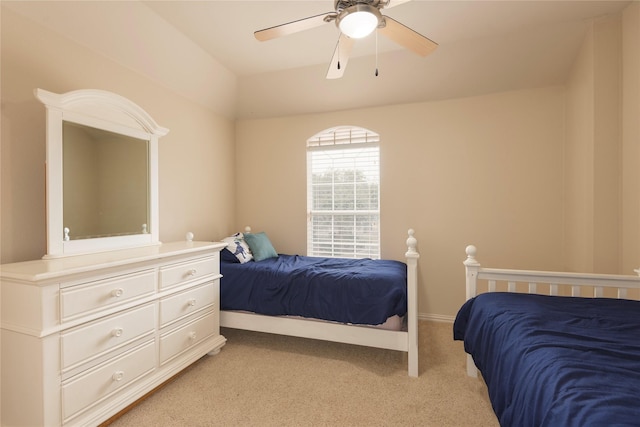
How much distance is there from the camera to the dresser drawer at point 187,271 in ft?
6.64

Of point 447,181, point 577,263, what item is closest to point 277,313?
point 447,181

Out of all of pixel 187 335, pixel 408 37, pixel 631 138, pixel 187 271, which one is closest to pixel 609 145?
pixel 631 138

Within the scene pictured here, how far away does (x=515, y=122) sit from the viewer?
3021 millimetres

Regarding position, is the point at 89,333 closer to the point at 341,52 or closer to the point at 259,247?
the point at 259,247

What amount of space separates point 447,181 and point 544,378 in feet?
8.11

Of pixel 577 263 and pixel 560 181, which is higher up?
pixel 560 181

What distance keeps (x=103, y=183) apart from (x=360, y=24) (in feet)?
6.42

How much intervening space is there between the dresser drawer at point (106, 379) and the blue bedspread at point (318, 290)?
81cm

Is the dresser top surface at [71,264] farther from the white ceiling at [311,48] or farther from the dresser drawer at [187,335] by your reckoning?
the white ceiling at [311,48]

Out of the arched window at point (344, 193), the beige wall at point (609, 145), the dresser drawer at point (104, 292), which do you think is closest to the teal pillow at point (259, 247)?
the arched window at point (344, 193)

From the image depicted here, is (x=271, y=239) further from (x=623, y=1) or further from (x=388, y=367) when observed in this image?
(x=623, y=1)

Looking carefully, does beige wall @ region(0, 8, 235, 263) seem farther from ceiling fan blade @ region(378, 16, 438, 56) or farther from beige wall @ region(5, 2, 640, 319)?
ceiling fan blade @ region(378, 16, 438, 56)

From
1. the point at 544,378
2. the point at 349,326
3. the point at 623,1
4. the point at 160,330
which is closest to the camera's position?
the point at 544,378

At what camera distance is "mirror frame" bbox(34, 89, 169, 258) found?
1753mm
